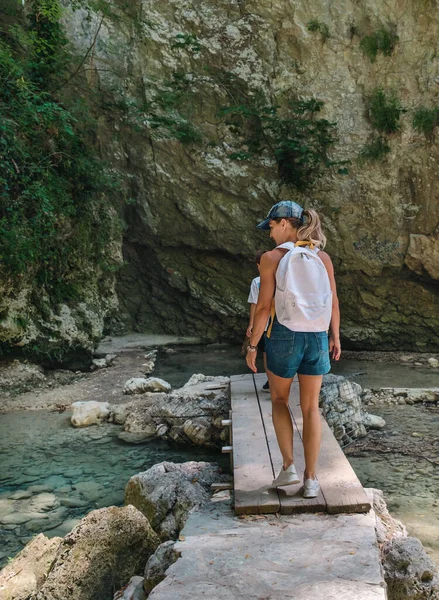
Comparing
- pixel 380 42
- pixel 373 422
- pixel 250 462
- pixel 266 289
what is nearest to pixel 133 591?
pixel 250 462

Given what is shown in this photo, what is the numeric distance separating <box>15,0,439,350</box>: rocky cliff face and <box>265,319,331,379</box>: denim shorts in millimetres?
8587

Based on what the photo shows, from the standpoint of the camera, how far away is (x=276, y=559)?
92.4 inches

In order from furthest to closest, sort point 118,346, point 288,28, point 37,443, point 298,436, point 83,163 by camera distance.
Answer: point 118,346, point 288,28, point 83,163, point 37,443, point 298,436

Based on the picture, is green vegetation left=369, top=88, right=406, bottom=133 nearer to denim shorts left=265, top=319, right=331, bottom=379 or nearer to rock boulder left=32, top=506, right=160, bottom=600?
denim shorts left=265, top=319, right=331, bottom=379

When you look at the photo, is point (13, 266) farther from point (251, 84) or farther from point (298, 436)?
point (251, 84)

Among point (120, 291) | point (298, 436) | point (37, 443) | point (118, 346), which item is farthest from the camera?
point (120, 291)

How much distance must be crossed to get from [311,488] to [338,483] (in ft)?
0.85

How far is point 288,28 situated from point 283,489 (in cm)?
1001

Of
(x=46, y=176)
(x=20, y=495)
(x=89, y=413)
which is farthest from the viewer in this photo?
(x=46, y=176)

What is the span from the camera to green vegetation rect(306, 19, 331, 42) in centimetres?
1040

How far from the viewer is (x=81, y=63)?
9.48 meters

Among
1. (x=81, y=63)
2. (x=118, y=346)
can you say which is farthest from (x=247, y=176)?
(x=118, y=346)

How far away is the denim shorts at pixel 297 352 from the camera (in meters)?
2.84

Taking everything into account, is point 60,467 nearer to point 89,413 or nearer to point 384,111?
point 89,413
